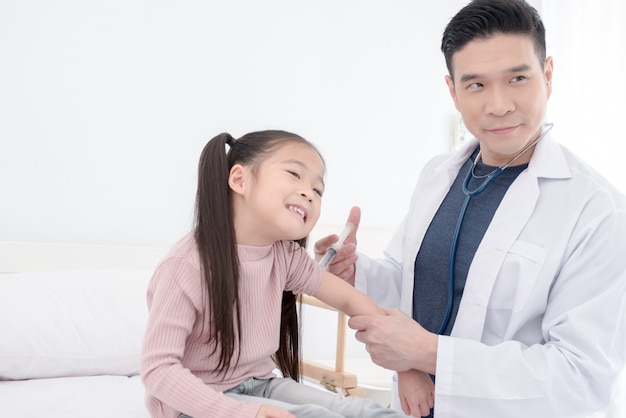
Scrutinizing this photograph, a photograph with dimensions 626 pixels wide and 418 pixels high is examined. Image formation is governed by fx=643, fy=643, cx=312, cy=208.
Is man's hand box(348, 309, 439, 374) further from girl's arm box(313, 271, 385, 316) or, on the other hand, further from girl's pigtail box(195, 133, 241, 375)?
girl's pigtail box(195, 133, 241, 375)

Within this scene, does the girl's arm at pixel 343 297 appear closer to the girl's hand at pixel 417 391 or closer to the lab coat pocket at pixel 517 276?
the girl's hand at pixel 417 391

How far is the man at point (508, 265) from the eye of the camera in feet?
4.11

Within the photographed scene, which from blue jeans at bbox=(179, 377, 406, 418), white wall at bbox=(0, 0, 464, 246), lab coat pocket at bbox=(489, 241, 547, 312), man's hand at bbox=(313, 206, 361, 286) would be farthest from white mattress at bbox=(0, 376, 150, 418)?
lab coat pocket at bbox=(489, 241, 547, 312)

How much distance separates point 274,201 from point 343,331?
89 cm

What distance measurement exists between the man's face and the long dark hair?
0.43 metres

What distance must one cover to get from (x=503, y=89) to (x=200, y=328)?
0.82 m

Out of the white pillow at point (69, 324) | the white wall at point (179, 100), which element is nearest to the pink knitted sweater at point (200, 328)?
the white pillow at point (69, 324)

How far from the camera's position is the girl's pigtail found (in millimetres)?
1136

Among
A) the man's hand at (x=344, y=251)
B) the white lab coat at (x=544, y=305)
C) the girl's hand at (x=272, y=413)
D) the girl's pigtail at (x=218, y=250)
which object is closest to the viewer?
the girl's hand at (x=272, y=413)

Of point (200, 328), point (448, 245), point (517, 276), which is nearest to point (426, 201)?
point (448, 245)

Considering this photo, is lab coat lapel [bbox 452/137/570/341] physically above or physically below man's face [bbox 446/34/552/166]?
below

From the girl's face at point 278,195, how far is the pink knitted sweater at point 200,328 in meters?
0.05

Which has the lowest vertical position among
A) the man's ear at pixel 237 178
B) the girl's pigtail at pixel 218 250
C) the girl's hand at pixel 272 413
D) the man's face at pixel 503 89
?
the girl's hand at pixel 272 413

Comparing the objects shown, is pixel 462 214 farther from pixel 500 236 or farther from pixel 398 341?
pixel 398 341
